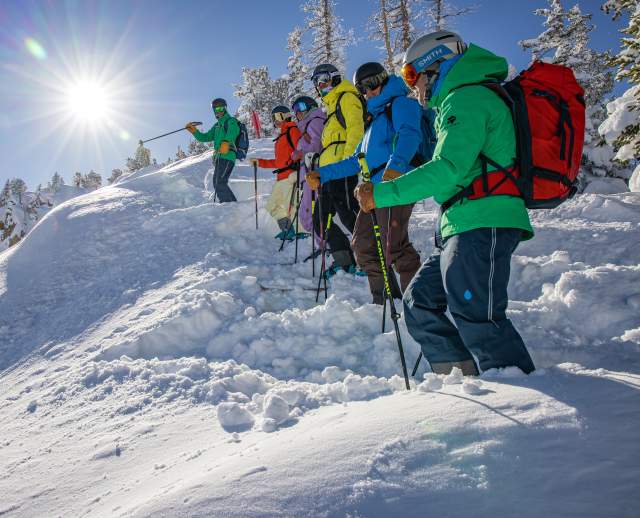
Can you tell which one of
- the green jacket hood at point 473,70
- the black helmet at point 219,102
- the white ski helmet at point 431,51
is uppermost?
the black helmet at point 219,102

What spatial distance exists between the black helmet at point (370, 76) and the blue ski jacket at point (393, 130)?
157 millimetres

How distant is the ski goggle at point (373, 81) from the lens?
176 inches

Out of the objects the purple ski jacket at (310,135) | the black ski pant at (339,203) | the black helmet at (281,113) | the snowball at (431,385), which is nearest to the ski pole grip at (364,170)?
the snowball at (431,385)

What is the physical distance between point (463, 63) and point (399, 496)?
8.11 ft

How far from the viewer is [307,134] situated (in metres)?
6.94

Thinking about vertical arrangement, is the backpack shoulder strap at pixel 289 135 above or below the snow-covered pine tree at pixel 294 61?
below

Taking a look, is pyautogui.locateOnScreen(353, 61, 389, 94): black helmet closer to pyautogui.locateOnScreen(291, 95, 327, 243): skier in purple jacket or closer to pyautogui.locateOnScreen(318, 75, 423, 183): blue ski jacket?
pyautogui.locateOnScreen(318, 75, 423, 183): blue ski jacket

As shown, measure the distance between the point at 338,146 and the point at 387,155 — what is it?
1.45m

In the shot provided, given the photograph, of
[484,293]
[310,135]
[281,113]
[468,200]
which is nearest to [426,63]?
[468,200]


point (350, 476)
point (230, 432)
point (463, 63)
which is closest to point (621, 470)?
point (350, 476)

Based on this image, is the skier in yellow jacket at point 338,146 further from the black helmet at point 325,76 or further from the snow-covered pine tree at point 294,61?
the snow-covered pine tree at point 294,61

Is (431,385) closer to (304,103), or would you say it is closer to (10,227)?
(304,103)

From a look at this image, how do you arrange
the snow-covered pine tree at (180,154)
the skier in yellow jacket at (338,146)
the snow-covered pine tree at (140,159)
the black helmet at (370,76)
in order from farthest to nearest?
the snow-covered pine tree at (140,159), the snow-covered pine tree at (180,154), the skier in yellow jacket at (338,146), the black helmet at (370,76)

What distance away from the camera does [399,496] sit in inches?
54.3
